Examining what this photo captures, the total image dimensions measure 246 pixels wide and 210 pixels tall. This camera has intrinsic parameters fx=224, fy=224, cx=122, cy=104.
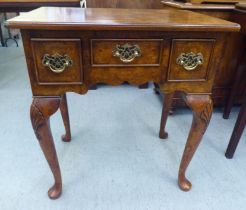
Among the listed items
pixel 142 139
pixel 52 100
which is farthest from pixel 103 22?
pixel 142 139

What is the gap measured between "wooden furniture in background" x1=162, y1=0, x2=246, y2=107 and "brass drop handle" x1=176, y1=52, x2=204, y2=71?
525 millimetres

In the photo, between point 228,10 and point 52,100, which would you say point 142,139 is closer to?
point 52,100

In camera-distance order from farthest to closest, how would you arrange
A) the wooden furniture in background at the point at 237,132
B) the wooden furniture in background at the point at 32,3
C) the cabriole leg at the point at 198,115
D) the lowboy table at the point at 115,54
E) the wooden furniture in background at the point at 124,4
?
the wooden furniture in background at the point at 124,4, the wooden furniture in background at the point at 32,3, the wooden furniture in background at the point at 237,132, the cabriole leg at the point at 198,115, the lowboy table at the point at 115,54

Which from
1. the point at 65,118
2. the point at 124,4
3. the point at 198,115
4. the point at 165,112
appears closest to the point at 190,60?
the point at 198,115

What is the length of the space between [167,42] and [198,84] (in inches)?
7.4

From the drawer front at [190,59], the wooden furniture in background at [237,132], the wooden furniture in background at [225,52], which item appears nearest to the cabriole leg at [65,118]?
the drawer front at [190,59]

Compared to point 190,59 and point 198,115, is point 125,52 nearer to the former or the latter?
point 190,59

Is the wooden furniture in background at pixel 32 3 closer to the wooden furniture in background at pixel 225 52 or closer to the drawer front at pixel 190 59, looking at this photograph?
the wooden furniture in background at pixel 225 52

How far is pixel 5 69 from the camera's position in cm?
219

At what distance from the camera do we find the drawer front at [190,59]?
0.69 meters

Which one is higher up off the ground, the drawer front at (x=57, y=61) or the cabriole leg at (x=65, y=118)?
the drawer front at (x=57, y=61)

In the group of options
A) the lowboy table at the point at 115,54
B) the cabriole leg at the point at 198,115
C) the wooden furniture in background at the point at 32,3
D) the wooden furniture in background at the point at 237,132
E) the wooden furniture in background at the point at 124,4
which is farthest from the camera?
the wooden furniture in background at the point at 124,4

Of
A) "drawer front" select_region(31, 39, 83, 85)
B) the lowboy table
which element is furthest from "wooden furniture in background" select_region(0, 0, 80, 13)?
"drawer front" select_region(31, 39, 83, 85)

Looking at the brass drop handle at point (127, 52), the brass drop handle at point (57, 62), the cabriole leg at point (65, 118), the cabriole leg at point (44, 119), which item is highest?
the brass drop handle at point (127, 52)
